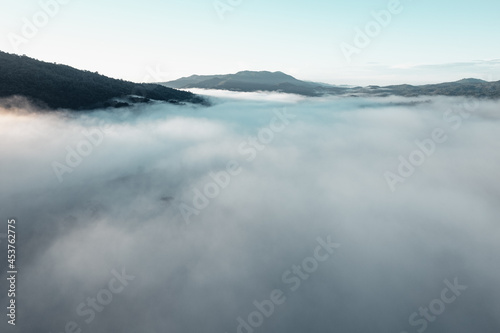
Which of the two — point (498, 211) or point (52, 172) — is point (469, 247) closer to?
point (498, 211)

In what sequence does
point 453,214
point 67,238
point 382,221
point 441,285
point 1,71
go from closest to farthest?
point 67,238
point 441,285
point 1,71
point 382,221
point 453,214

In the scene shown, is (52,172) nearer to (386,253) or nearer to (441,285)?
(386,253)

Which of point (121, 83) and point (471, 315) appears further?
point (121, 83)

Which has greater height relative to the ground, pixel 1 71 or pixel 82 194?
pixel 1 71

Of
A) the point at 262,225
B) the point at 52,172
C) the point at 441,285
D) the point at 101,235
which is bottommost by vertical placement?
the point at 441,285

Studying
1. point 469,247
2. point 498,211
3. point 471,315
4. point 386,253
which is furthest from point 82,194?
point 498,211

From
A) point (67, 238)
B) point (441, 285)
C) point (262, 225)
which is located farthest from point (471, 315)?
point (67, 238)

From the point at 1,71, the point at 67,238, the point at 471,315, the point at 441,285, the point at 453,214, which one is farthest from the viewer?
the point at 453,214
